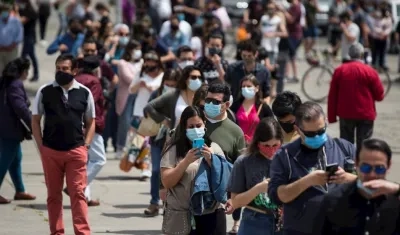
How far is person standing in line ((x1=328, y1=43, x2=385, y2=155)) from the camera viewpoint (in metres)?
14.4

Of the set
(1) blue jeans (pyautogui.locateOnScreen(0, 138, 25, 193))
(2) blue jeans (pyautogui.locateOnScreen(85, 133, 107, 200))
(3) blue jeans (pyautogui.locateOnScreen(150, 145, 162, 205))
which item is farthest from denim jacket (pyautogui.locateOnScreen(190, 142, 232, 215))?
(1) blue jeans (pyautogui.locateOnScreen(0, 138, 25, 193))

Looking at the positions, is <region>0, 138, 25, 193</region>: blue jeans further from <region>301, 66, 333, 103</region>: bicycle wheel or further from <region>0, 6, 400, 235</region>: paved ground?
<region>301, 66, 333, 103</region>: bicycle wheel

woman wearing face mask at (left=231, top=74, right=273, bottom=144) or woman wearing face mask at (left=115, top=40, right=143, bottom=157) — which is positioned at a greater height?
woman wearing face mask at (left=231, top=74, right=273, bottom=144)

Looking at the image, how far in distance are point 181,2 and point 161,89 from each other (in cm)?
1417

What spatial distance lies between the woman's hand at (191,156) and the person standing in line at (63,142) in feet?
8.53

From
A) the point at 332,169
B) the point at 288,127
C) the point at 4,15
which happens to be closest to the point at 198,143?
the point at 288,127

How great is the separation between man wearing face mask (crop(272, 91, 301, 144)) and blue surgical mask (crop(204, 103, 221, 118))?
2.74 feet

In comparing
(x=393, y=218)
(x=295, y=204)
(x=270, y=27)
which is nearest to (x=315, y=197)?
(x=295, y=204)

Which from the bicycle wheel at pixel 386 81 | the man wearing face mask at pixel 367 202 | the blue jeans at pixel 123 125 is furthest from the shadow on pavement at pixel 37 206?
the bicycle wheel at pixel 386 81

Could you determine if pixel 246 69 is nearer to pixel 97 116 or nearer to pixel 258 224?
pixel 97 116

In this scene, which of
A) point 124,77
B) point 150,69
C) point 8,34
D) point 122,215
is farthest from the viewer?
point 8,34

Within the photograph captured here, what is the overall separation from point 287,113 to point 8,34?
43.6 ft

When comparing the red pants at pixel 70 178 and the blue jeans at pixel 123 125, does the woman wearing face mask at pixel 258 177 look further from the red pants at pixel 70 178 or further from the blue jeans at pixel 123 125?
the blue jeans at pixel 123 125

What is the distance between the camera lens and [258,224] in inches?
325
